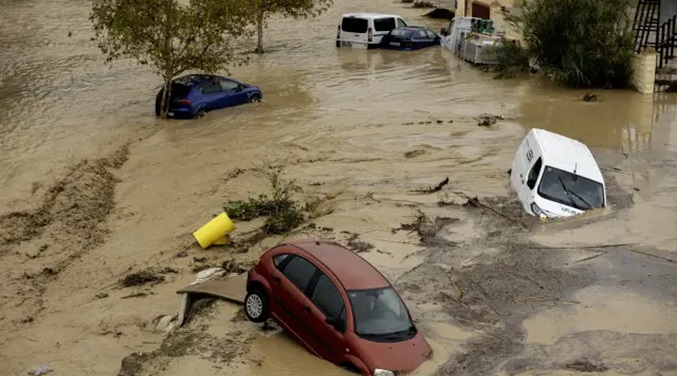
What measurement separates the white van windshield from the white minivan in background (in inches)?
830

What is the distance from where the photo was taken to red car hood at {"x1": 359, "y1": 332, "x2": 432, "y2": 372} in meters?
11.1

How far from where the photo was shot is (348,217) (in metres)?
17.5

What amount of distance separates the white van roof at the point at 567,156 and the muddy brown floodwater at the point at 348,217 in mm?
830

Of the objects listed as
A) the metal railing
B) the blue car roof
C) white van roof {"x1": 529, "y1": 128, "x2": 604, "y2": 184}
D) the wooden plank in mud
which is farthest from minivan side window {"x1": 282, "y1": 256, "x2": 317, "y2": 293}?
the metal railing

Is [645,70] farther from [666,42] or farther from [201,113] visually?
[201,113]

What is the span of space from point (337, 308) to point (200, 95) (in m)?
16.0

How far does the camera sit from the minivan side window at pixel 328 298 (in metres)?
11.4

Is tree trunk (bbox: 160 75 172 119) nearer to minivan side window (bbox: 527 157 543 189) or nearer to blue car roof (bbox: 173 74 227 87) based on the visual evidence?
blue car roof (bbox: 173 74 227 87)

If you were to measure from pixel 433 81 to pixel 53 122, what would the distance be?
12.2 meters

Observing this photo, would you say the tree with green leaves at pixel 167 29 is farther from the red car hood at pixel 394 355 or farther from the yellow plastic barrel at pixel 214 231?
the red car hood at pixel 394 355

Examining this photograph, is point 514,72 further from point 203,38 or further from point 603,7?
point 203,38

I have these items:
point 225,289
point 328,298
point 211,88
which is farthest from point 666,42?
point 328,298

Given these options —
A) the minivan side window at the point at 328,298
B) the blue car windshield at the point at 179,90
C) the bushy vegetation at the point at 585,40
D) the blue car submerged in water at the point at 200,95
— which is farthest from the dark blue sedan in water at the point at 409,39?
the minivan side window at the point at 328,298

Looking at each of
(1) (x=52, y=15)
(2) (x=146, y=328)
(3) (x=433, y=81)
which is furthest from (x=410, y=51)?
(2) (x=146, y=328)
